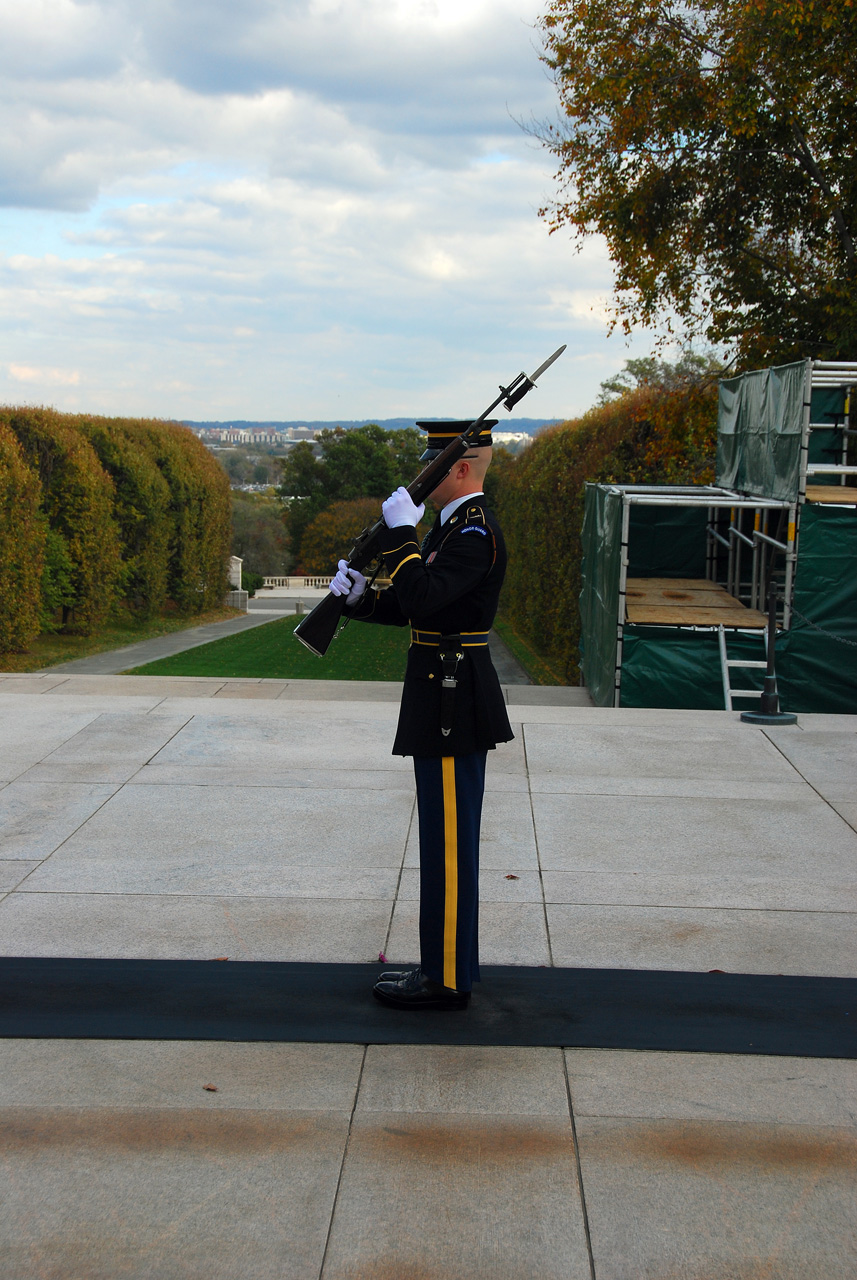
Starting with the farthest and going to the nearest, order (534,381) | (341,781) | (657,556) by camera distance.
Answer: (657,556) < (341,781) < (534,381)

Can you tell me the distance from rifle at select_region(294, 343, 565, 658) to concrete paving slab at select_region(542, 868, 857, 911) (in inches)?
57.5

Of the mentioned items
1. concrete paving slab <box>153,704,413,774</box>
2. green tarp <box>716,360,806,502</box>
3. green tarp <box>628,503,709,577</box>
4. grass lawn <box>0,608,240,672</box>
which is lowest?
grass lawn <box>0,608,240,672</box>

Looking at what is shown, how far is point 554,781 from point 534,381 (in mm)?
2738

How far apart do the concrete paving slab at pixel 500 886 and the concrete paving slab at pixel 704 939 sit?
6.8 inches

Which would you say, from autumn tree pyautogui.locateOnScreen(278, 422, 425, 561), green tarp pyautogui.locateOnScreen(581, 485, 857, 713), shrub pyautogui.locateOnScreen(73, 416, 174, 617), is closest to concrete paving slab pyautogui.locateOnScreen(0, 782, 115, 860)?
green tarp pyautogui.locateOnScreen(581, 485, 857, 713)

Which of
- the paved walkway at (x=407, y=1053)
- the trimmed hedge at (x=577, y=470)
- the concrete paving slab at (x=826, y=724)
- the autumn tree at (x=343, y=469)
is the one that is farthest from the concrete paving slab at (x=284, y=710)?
the autumn tree at (x=343, y=469)

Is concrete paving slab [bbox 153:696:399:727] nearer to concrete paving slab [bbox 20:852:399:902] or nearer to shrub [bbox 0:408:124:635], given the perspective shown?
concrete paving slab [bbox 20:852:399:902]

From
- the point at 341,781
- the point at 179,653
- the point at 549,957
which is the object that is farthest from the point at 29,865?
the point at 179,653

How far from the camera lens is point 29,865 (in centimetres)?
439

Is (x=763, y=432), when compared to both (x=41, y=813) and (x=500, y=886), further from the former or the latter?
(x=41, y=813)

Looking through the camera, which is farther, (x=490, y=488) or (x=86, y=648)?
(x=490, y=488)

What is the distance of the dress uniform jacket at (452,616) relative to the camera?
3.10 m

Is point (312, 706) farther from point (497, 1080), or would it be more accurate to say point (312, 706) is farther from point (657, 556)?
point (657, 556)

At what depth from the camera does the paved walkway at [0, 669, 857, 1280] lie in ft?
7.47
